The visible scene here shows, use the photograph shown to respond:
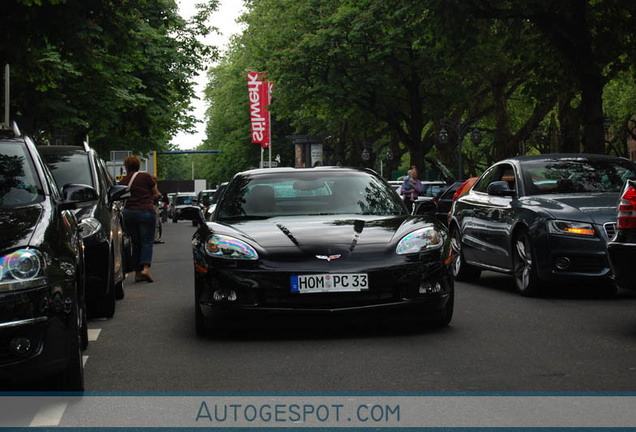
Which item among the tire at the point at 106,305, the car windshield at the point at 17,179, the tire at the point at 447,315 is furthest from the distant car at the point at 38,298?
the tire at the point at 106,305

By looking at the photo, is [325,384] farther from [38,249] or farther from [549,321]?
[549,321]

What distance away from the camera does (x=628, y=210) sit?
26.5ft

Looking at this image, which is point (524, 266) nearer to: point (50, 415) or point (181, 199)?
point (50, 415)

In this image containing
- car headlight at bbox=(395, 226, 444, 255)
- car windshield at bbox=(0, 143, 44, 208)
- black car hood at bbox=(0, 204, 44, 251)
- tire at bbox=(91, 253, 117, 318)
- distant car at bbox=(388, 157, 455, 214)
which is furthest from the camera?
tire at bbox=(91, 253, 117, 318)

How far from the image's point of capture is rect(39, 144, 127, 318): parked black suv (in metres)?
9.78

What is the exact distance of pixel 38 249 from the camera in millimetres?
5617

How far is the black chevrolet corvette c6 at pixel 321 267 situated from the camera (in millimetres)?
7852

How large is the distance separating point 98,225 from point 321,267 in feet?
9.58

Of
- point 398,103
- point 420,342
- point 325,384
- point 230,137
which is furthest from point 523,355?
point 230,137

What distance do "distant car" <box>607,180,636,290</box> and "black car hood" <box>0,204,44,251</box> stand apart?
13.8ft

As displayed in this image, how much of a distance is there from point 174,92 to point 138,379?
28.8 metres

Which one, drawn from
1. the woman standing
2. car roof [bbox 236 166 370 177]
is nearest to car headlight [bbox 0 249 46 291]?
car roof [bbox 236 166 370 177]

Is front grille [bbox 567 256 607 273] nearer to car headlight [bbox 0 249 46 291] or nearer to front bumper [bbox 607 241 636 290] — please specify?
front bumper [bbox 607 241 636 290]

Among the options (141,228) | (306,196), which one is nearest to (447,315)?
(306,196)
